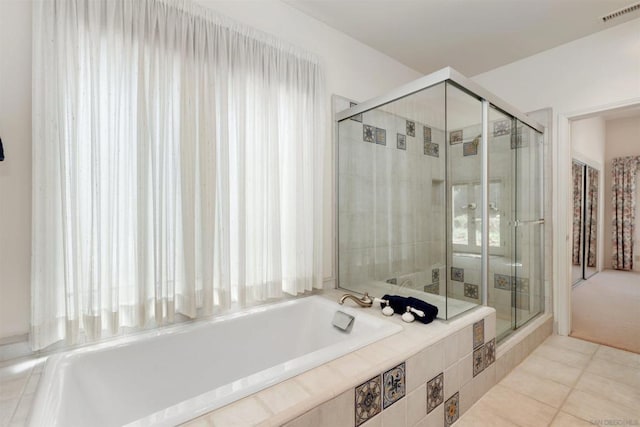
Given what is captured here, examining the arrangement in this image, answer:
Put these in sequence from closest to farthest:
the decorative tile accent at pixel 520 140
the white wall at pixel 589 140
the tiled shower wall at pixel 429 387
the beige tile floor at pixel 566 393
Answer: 1. the tiled shower wall at pixel 429 387
2. the beige tile floor at pixel 566 393
3. the decorative tile accent at pixel 520 140
4. the white wall at pixel 589 140

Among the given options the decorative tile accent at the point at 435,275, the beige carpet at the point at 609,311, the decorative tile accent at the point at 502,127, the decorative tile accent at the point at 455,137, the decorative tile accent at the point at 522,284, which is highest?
the decorative tile accent at the point at 502,127

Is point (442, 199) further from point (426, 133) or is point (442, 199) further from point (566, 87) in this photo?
point (566, 87)

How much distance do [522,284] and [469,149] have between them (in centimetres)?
137

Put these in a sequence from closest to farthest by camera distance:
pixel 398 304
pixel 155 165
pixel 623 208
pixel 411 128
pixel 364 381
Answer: pixel 364 381 < pixel 155 165 < pixel 398 304 < pixel 411 128 < pixel 623 208

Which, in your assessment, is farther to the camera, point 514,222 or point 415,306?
point 514,222

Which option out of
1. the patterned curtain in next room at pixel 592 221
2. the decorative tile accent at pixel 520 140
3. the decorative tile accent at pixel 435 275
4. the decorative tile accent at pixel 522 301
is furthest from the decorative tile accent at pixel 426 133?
the patterned curtain in next room at pixel 592 221

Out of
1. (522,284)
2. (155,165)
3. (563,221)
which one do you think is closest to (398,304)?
(522,284)

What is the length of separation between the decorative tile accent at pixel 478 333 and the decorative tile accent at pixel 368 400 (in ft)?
2.70

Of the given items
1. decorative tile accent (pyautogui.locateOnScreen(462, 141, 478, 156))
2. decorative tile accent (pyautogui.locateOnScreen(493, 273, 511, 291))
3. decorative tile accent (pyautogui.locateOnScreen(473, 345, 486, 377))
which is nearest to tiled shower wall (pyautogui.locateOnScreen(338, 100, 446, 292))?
decorative tile accent (pyautogui.locateOnScreen(462, 141, 478, 156))

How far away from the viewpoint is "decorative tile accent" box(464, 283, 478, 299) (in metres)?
1.96

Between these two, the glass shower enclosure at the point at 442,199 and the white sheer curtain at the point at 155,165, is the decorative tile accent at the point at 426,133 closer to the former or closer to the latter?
the glass shower enclosure at the point at 442,199

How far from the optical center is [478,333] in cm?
173

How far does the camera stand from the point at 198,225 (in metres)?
1.64

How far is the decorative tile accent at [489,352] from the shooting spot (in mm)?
1796
